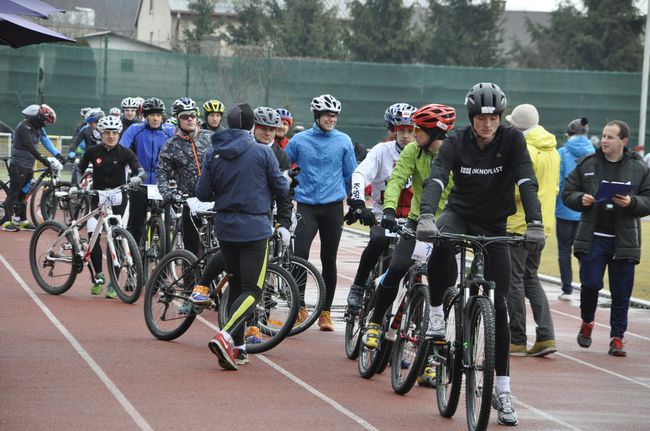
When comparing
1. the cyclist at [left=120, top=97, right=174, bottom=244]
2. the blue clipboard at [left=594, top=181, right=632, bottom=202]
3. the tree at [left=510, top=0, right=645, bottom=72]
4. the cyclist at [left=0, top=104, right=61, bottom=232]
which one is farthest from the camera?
the tree at [left=510, top=0, right=645, bottom=72]

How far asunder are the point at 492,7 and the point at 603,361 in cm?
6784

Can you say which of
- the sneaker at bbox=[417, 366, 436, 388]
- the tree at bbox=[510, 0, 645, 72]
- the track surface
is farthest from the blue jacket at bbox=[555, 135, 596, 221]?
the tree at bbox=[510, 0, 645, 72]

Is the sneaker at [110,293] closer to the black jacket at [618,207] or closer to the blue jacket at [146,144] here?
the blue jacket at [146,144]

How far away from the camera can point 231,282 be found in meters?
9.59

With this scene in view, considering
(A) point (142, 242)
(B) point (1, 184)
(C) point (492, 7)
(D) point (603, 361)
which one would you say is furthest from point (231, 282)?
(C) point (492, 7)

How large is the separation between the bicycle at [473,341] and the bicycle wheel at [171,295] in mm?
3080

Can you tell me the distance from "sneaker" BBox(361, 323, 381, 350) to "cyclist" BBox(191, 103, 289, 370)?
84 cm

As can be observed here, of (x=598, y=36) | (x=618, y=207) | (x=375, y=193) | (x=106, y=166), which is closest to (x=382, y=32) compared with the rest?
(x=598, y=36)

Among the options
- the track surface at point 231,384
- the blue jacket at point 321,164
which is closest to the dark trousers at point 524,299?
the track surface at point 231,384

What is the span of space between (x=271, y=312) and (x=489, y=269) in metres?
2.84

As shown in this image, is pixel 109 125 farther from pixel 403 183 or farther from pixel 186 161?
pixel 403 183

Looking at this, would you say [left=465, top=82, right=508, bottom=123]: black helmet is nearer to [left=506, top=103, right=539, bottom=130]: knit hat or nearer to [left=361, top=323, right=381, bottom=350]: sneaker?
[left=361, top=323, right=381, bottom=350]: sneaker

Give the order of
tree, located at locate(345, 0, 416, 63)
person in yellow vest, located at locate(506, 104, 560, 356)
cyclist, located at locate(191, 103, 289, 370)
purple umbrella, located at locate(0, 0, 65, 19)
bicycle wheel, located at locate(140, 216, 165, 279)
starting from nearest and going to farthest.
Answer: purple umbrella, located at locate(0, 0, 65, 19) → cyclist, located at locate(191, 103, 289, 370) → person in yellow vest, located at locate(506, 104, 560, 356) → bicycle wheel, located at locate(140, 216, 165, 279) → tree, located at locate(345, 0, 416, 63)

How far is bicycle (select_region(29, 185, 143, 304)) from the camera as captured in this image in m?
12.8
